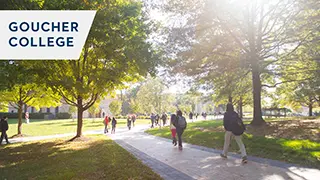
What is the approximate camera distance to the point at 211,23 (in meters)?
14.2

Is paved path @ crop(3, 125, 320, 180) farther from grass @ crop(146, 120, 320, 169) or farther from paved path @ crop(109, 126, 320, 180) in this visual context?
grass @ crop(146, 120, 320, 169)

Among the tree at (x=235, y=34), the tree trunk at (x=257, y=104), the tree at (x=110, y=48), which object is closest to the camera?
the tree at (x=110, y=48)

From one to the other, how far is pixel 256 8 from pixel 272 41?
7.63ft

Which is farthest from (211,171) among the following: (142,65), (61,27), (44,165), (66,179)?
(61,27)

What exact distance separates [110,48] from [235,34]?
8248mm

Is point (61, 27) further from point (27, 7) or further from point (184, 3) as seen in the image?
point (184, 3)

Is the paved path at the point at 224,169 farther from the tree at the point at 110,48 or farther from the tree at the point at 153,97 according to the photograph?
the tree at the point at 153,97

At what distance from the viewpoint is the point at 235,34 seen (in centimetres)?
1541

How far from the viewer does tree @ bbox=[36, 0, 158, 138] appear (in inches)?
400

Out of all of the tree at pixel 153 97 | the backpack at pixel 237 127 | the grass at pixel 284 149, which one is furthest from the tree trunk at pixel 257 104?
the tree at pixel 153 97

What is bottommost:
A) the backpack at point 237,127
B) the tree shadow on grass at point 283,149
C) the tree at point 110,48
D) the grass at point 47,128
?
the grass at point 47,128

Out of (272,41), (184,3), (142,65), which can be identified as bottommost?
(142,65)

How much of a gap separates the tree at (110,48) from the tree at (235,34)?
280cm

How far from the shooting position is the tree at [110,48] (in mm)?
10148
